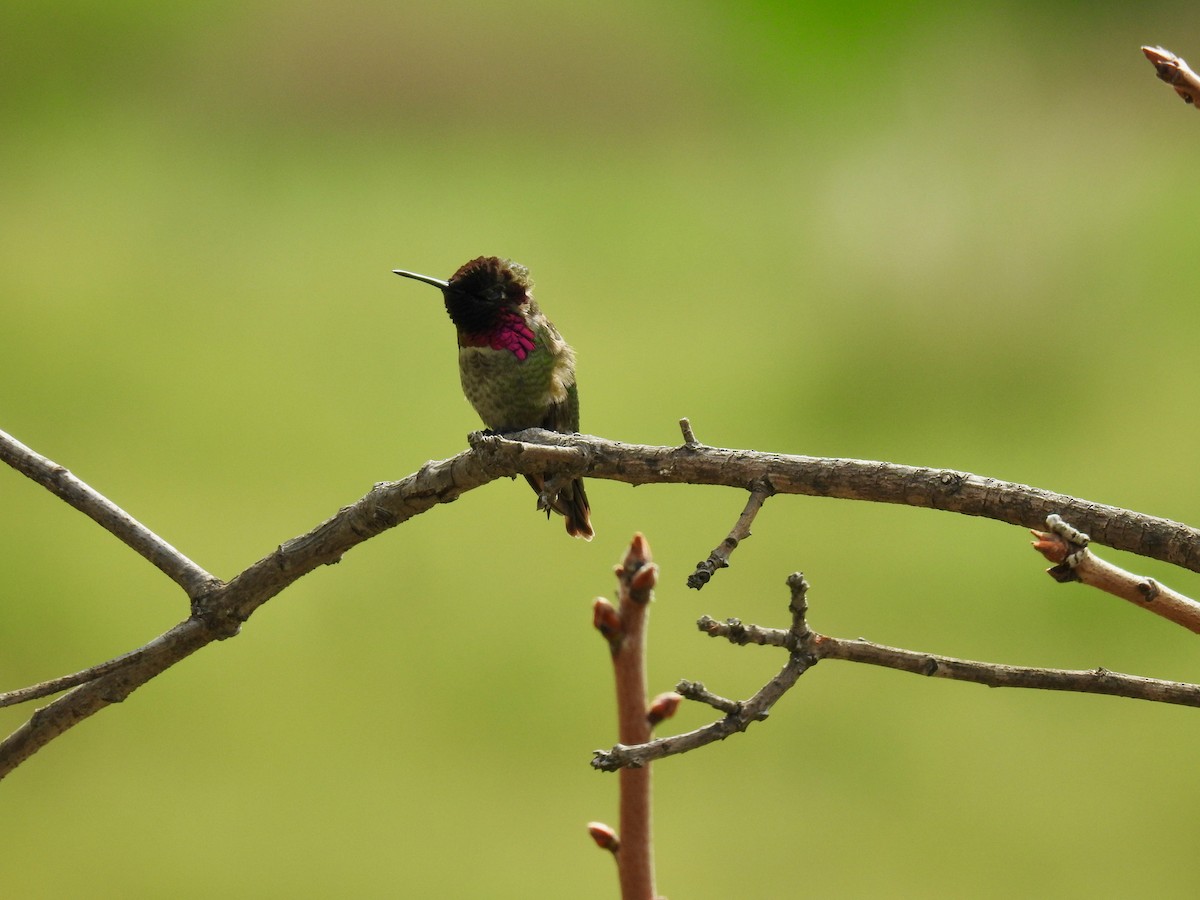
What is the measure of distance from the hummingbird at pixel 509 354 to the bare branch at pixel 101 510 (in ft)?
1.79

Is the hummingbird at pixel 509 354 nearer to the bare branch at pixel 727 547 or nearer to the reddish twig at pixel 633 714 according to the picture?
the reddish twig at pixel 633 714

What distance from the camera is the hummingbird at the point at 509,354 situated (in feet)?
4.94

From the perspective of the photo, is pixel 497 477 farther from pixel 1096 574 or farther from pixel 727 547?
pixel 1096 574

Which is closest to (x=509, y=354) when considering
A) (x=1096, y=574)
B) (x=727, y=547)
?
(x=727, y=547)

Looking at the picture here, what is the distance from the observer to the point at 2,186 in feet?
7.95

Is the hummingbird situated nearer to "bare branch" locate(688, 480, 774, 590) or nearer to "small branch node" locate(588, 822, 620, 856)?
"small branch node" locate(588, 822, 620, 856)

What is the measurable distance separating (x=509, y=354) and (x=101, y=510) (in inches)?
23.8

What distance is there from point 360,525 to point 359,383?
1.39 m

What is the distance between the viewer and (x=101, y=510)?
3.37 ft

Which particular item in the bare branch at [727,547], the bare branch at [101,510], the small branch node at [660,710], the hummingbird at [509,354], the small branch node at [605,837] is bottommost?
the small branch node at [605,837]

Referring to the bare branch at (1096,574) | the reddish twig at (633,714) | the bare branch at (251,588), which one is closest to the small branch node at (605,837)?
the reddish twig at (633,714)

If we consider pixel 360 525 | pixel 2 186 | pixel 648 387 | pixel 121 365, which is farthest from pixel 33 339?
pixel 360 525

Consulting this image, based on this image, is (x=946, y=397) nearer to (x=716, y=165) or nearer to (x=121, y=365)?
Answer: (x=716, y=165)

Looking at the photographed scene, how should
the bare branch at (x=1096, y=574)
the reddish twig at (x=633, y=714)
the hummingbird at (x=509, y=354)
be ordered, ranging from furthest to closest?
the hummingbird at (x=509, y=354), the reddish twig at (x=633, y=714), the bare branch at (x=1096, y=574)
